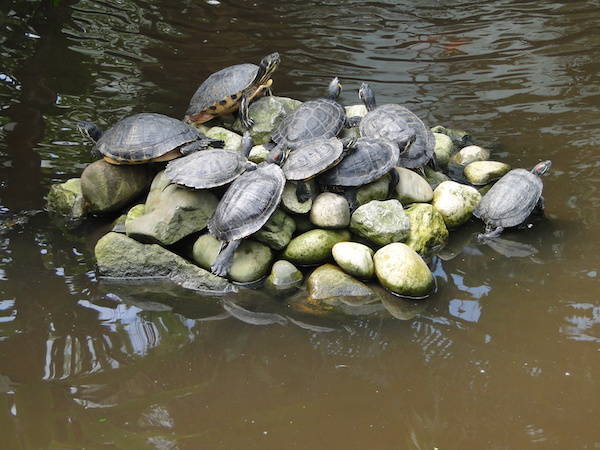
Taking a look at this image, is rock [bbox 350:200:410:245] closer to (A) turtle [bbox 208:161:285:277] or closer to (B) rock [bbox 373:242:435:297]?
(B) rock [bbox 373:242:435:297]

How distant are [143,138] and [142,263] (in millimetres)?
1086

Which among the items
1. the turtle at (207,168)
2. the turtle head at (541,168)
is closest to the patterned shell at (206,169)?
the turtle at (207,168)

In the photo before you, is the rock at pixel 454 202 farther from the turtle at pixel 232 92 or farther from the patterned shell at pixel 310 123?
the turtle at pixel 232 92

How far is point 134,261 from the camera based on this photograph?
14.0 feet

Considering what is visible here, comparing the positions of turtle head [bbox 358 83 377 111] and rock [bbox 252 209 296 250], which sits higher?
turtle head [bbox 358 83 377 111]

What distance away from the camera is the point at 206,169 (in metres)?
4.47

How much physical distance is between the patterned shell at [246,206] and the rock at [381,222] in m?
0.65

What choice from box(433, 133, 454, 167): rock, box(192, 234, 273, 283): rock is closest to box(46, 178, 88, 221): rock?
box(192, 234, 273, 283): rock

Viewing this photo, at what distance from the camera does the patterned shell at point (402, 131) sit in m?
5.14

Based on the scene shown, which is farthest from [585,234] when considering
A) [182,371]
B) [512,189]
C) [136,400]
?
[136,400]

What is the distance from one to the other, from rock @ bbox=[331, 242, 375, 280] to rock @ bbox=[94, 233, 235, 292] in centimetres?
82

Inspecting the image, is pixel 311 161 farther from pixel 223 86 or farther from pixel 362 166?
pixel 223 86

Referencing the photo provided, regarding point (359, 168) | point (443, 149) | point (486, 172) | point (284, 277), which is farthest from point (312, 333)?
point (443, 149)

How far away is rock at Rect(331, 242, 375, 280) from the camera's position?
4.17 meters
